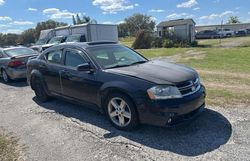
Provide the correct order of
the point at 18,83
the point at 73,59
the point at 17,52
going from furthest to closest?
1. the point at 17,52
2. the point at 18,83
3. the point at 73,59

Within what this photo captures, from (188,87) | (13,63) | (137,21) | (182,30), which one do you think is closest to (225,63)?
(188,87)

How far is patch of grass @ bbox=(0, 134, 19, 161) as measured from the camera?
3.76 metres

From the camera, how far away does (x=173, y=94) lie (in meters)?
3.85

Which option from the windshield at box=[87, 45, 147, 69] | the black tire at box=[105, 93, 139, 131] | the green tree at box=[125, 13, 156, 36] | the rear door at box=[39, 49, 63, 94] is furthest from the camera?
the green tree at box=[125, 13, 156, 36]

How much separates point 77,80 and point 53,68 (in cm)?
106

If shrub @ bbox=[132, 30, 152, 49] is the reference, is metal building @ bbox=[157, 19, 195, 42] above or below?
above

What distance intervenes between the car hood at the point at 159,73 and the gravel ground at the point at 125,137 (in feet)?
2.97

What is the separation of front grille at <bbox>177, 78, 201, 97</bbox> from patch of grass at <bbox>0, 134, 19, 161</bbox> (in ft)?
9.21

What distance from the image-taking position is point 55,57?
5.86m

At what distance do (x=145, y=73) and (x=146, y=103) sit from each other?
587 mm

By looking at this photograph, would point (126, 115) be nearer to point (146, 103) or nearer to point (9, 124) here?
point (146, 103)

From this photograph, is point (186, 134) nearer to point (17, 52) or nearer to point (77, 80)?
point (77, 80)

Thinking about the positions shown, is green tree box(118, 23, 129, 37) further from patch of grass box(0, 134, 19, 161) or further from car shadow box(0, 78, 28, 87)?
patch of grass box(0, 134, 19, 161)

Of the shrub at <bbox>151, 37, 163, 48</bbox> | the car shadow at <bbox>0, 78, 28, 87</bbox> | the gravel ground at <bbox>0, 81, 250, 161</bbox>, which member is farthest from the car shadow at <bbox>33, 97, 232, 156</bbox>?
the shrub at <bbox>151, 37, 163, 48</bbox>
